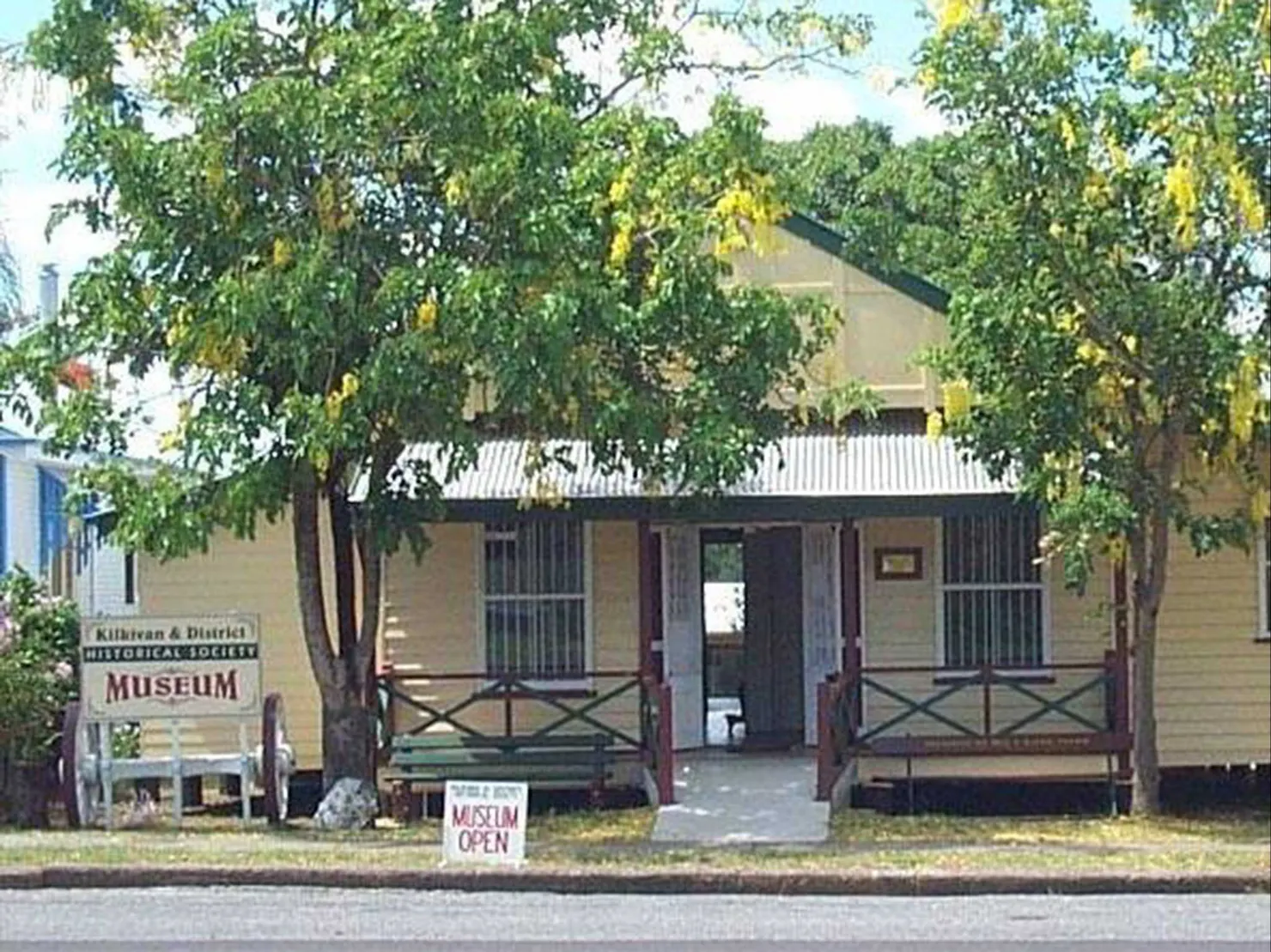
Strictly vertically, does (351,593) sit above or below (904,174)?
below

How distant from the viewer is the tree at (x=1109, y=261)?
18422 mm

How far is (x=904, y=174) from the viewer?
66.2 ft

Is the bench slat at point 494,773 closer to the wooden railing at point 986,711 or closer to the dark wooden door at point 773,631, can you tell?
the wooden railing at point 986,711

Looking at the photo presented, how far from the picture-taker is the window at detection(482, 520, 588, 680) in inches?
891

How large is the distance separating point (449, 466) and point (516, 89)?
10.0 feet

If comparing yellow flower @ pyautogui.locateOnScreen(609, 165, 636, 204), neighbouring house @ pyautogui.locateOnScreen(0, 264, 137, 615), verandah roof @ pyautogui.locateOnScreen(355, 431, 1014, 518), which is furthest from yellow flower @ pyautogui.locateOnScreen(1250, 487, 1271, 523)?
neighbouring house @ pyautogui.locateOnScreen(0, 264, 137, 615)

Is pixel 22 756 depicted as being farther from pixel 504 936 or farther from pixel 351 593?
pixel 504 936

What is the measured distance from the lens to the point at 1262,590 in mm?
22359

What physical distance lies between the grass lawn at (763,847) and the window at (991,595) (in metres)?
1.81

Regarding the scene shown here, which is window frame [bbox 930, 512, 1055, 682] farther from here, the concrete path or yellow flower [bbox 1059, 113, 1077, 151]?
yellow flower [bbox 1059, 113, 1077, 151]

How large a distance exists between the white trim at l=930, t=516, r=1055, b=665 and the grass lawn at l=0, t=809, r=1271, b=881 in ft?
5.00

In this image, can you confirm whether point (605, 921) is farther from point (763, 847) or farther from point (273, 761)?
point (273, 761)

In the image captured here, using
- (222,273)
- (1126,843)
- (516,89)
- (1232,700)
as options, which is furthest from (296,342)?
(1232,700)

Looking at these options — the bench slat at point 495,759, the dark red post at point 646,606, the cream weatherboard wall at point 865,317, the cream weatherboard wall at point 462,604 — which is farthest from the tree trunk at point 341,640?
the cream weatherboard wall at point 865,317
